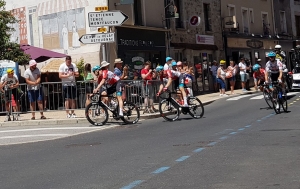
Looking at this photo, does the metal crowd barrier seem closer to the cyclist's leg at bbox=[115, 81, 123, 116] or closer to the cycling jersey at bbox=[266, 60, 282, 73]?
the cyclist's leg at bbox=[115, 81, 123, 116]

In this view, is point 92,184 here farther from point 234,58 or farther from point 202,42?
point 234,58

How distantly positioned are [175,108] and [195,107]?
703mm

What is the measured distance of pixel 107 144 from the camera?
12.5 metres

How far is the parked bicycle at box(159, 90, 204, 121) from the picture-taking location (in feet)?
59.5

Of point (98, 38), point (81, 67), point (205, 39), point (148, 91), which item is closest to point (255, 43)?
point (205, 39)

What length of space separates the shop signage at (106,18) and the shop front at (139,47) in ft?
30.4

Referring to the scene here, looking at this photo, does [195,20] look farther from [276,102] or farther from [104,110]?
[104,110]

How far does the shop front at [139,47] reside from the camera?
30.0 meters

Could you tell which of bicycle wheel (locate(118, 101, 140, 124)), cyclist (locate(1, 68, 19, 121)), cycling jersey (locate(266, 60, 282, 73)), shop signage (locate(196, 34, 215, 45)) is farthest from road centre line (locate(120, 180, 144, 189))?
shop signage (locate(196, 34, 215, 45))

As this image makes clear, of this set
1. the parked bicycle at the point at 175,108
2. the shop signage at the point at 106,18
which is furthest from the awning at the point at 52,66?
the parked bicycle at the point at 175,108

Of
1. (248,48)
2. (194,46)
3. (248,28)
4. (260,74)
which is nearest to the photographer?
(260,74)

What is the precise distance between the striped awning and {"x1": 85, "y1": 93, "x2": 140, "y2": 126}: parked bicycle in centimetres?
1310

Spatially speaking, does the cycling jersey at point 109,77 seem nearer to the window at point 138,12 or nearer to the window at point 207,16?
the window at point 138,12

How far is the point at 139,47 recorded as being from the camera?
31.4 meters
